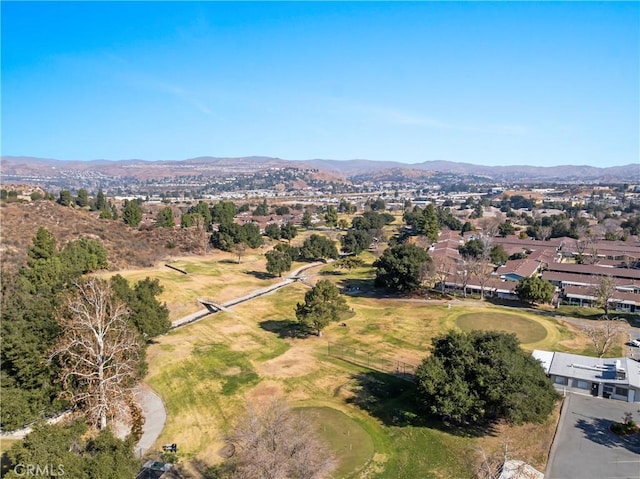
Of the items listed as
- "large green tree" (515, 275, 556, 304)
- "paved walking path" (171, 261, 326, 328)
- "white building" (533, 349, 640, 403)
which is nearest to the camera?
"white building" (533, 349, 640, 403)

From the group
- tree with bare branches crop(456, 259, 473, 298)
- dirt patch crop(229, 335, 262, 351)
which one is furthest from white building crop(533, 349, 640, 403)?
dirt patch crop(229, 335, 262, 351)

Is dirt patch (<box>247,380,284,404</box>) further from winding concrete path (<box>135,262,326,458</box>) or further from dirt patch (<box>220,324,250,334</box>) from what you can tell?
dirt patch (<box>220,324,250,334</box>)

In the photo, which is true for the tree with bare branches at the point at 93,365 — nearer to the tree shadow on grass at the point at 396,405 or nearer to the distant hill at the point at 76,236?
the tree shadow on grass at the point at 396,405

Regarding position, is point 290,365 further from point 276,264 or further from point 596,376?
point 276,264

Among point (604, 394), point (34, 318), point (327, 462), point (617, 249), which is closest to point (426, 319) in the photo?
point (604, 394)

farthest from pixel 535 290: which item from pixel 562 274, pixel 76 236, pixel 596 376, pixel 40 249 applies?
pixel 76 236

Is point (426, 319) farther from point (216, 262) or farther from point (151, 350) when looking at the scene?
point (216, 262)
